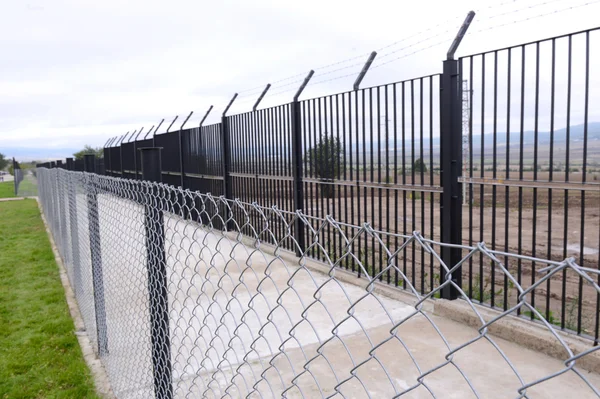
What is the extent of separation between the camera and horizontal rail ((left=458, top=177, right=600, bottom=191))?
4258 millimetres

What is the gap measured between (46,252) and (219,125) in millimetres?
4332

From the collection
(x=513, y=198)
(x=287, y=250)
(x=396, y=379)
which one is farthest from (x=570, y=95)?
(x=513, y=198)

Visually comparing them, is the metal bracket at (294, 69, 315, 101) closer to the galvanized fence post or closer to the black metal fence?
the black metal fence

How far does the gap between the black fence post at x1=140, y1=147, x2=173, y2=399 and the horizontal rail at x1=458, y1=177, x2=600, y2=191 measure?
3182mm

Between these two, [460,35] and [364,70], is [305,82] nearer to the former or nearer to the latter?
[364,70]

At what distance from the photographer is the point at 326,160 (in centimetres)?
786

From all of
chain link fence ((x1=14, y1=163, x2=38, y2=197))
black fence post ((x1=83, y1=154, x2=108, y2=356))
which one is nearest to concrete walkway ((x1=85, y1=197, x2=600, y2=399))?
black fence post ((x1=83, y1=154, x2=108, y2=356))

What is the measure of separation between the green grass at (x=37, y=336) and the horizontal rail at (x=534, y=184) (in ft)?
12.7

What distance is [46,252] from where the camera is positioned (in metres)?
10.4

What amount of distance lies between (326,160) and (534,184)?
3.57 m

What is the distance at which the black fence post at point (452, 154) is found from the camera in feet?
17.6

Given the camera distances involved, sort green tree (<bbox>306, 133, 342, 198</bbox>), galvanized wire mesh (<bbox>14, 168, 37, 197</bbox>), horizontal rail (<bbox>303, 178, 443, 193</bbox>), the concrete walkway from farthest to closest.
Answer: galvanized wire mesh (<bbox>14, 168, 37, 197</bbox>) → green tree (<bbox>306, 133, 342, 198</bbox>) → horizontal rail (<bbox>303, 178, 443, 193</bbox>) → the concrete walkway

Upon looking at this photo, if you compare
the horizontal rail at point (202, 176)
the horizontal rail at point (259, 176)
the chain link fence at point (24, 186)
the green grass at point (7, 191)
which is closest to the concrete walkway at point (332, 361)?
the horizontal rail at point (259, 176)

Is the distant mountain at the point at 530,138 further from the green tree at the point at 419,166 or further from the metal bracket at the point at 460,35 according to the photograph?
the metal bracket at the point at 460,35
